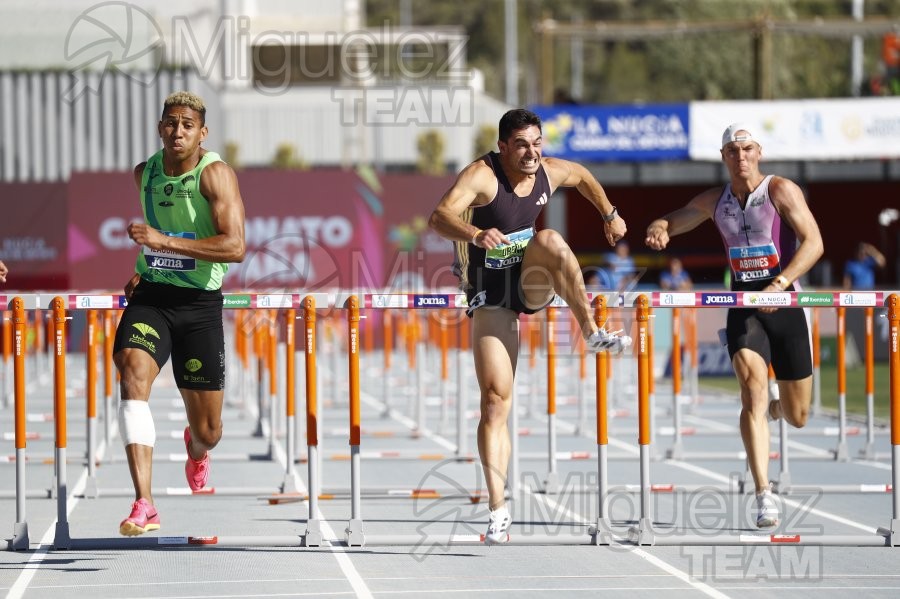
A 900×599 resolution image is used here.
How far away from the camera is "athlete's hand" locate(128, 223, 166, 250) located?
7.56 meters

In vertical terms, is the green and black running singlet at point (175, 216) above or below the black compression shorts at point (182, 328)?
above

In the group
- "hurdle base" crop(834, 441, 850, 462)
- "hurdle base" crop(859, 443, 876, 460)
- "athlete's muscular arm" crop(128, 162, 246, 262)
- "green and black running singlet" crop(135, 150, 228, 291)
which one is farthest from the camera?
"hurdle base" crop(859, 443, 876, 460)

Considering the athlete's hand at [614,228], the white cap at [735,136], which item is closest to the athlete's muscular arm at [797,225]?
the white cap at [735,136]

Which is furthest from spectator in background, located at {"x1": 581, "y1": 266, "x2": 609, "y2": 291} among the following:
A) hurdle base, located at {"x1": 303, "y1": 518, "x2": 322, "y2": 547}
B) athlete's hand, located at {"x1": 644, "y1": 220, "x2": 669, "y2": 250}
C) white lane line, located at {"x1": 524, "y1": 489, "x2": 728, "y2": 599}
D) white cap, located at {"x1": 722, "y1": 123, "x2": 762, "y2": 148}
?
hurdle base, located at {"x1": 303, "y1": 518, "x2": 322, "y2": 547}

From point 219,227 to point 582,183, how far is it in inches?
81.7

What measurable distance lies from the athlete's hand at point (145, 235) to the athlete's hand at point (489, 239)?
1528mm

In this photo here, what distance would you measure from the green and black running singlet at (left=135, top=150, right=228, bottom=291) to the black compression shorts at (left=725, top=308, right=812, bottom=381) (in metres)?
3.28

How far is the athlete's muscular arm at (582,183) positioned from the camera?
8648 mm

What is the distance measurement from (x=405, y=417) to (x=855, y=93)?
20186mm

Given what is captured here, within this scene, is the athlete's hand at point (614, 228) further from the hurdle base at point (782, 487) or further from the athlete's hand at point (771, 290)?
the hurdle base at point (782, 487)

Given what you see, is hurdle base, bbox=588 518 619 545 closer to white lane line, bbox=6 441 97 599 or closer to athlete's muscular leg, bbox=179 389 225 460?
athlete's muscular leg, bbox=179 389 225 460

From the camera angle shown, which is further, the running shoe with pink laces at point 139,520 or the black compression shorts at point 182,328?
the black compression shorts at point 182,328

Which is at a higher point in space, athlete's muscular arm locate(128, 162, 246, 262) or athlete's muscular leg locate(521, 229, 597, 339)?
athlete's muscular arm locate(128, 162, 246, 262)

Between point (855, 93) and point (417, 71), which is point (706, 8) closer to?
point (417, 71)
